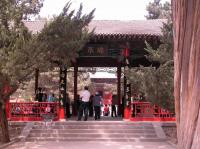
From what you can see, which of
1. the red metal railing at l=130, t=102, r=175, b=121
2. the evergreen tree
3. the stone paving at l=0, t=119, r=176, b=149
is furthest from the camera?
the red metal railing at l=130, t=102, r=175, b=121

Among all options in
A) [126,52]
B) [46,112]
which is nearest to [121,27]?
[126,52]

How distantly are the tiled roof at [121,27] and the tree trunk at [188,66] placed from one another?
1185cm

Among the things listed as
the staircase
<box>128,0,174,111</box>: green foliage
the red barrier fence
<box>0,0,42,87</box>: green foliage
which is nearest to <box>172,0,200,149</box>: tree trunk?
<box>0,0,42,87</box>: green foliage

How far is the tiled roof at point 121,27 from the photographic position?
52.2 ft

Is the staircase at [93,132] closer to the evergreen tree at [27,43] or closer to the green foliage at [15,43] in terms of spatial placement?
the evergreen tree at [27,43]

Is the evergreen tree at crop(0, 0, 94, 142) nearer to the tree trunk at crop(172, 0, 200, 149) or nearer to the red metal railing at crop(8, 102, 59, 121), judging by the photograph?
the red metal railing at crop(8, 102, 59, 121)

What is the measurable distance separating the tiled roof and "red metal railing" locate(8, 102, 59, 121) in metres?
2.88

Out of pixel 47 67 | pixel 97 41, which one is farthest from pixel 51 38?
pixel 97 41

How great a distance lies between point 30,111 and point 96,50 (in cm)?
366

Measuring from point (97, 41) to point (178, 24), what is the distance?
13554mm

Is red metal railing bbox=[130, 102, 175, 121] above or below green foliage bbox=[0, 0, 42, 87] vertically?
below

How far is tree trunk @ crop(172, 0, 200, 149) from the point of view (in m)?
3.05

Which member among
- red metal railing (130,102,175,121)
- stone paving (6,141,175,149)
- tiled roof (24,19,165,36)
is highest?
tiled roof (24,19,165,36)

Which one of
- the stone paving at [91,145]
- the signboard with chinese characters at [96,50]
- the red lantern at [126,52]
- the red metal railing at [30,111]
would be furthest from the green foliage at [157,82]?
the red metal railing at [30,111]
